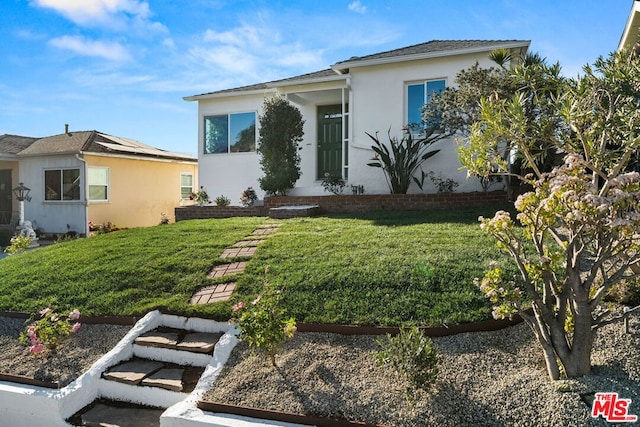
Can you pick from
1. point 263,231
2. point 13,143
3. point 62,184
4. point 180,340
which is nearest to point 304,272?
point 180,340

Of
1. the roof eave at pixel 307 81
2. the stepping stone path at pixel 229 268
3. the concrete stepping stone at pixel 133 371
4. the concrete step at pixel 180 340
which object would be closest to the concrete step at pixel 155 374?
the concrete stepping stone at pixel 133 371

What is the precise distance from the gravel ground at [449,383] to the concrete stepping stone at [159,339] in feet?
2.91

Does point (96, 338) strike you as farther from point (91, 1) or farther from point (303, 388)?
point (91, 1)

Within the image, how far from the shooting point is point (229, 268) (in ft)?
21.7

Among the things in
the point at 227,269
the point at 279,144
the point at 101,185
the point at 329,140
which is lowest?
the point at 227,269

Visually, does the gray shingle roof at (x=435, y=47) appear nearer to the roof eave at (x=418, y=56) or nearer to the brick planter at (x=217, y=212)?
the roof eave at (x=418, y=56)

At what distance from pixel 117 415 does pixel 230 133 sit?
1219cm

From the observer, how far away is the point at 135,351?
504 cm

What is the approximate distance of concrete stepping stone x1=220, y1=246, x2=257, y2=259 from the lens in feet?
23.6

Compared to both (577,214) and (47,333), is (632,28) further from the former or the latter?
(47,333)

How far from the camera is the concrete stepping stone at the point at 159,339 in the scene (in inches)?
194

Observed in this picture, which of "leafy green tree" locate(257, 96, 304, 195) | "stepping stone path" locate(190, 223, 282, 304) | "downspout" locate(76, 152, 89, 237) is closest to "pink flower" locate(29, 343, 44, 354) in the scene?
"stepping stone path" locate(190, 223, 282, 304)

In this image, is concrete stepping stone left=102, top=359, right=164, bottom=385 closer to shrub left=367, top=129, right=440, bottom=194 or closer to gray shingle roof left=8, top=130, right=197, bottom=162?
shrub left=367, top=129, right=440, bottom=194

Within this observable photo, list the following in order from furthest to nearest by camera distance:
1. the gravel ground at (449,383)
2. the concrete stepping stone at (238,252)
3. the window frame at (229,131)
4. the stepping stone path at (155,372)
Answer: the window frame at (229,131)
the concrete stepping stone at (238,252)
the stepping stone path at (155,372)
the gravel ground at (449,383)
